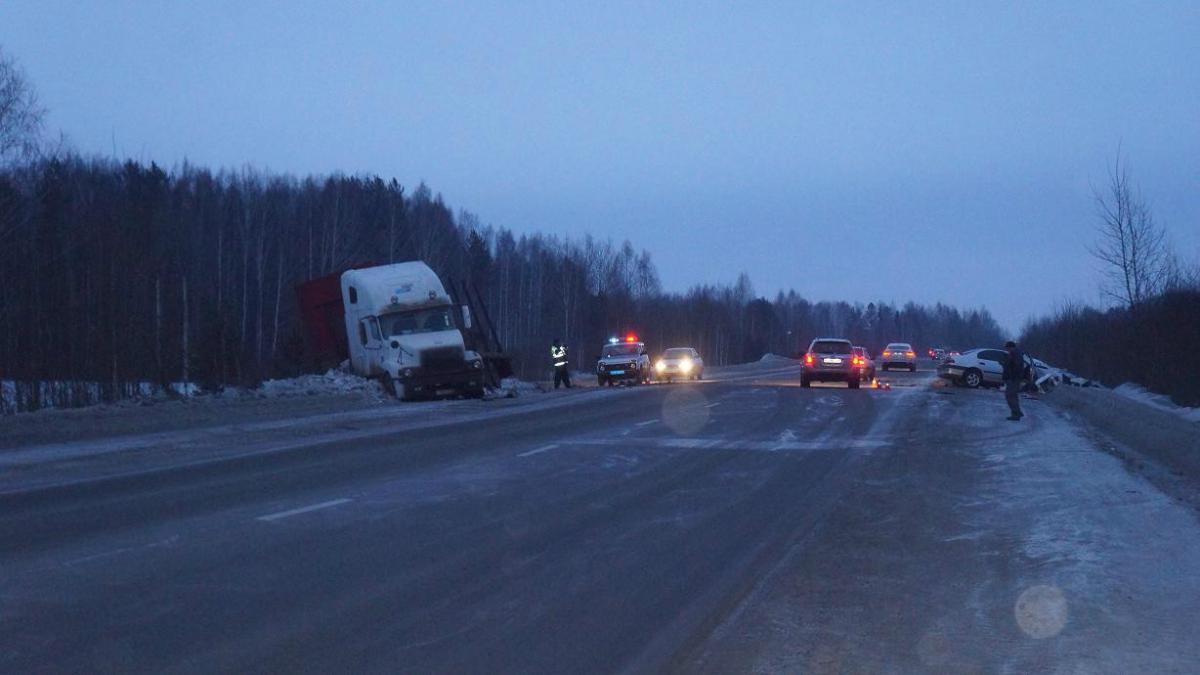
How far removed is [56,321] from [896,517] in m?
21.2

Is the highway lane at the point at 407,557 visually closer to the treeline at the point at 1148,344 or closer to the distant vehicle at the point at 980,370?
the treeline at the point at 1148,344

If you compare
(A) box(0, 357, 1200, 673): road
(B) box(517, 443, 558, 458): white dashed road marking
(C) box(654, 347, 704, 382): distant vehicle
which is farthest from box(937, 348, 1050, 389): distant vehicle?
(B) box(517, 443, 558, 458): white dashed road marking

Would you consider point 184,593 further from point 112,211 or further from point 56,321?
point 112,211

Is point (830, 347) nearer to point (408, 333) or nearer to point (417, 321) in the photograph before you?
point (417, 321)

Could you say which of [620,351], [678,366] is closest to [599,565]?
[620,351]

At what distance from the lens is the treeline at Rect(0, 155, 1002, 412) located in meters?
27.4

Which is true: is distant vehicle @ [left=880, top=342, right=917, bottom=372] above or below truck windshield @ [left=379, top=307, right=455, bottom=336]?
below

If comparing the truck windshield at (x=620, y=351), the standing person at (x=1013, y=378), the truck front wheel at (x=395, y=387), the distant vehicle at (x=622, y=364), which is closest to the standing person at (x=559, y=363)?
the distant vehicle at (x=622, y=364)

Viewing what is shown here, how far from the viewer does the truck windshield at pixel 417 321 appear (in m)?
34.0

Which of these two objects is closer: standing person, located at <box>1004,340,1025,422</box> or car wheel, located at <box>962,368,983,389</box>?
standing person, located at <box>1004,340,1025,422</box>

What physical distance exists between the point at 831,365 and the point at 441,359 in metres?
16.1

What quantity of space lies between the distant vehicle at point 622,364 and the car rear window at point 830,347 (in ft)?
31.2

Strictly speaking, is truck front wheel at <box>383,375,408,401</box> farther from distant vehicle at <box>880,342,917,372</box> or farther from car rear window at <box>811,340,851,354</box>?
distant vehicle at <box>880,342,917,372</box>

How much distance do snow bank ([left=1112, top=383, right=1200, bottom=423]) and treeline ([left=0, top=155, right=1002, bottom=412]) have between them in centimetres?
2395
